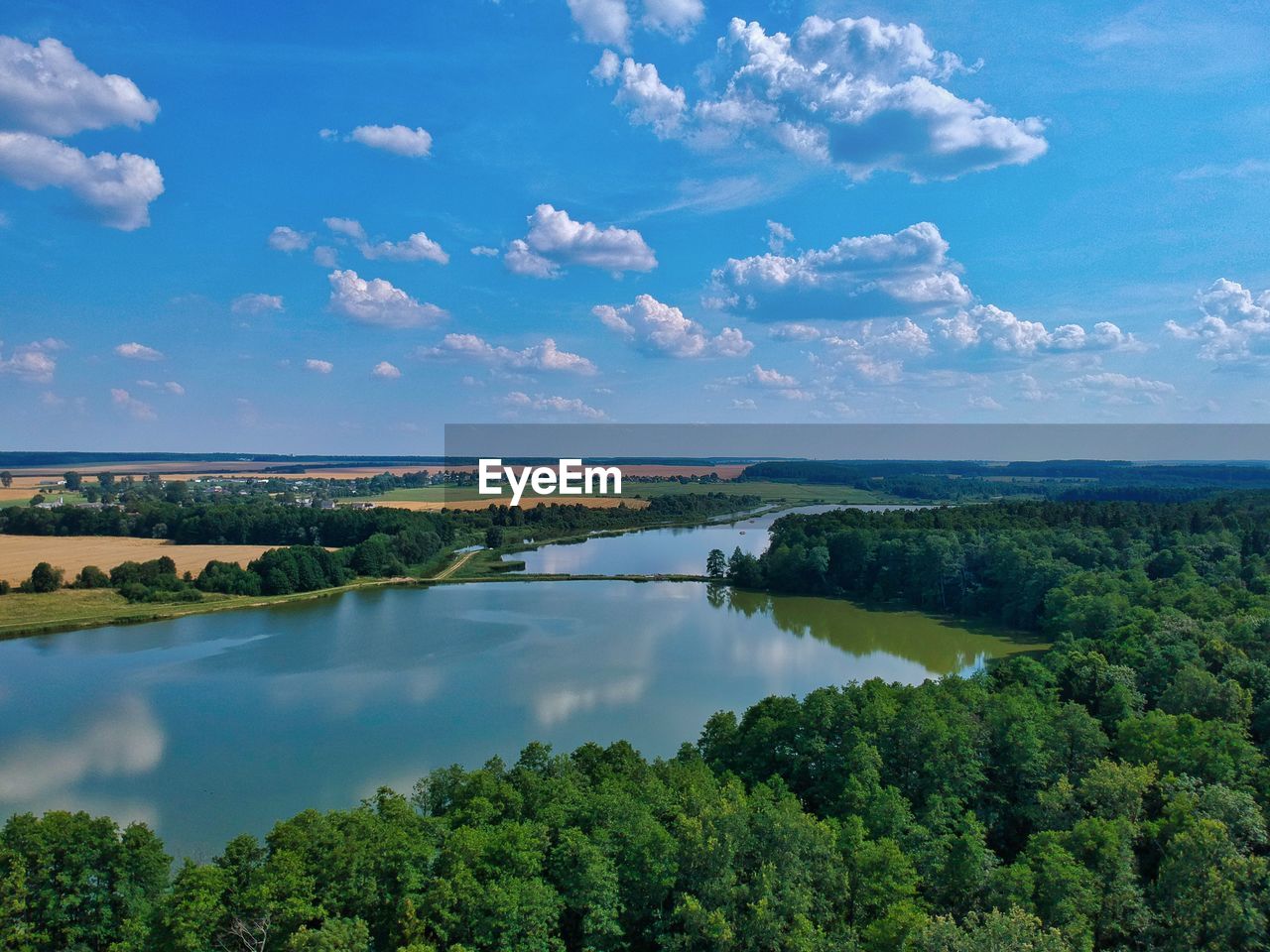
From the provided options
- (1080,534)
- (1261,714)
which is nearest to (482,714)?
(1261,714)

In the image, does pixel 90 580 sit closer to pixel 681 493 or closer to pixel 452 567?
pixel 452 567

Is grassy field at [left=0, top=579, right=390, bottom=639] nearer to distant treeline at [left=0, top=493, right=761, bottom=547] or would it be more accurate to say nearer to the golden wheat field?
distant treeline at [left=0, top=493, right=761, bottom=547]

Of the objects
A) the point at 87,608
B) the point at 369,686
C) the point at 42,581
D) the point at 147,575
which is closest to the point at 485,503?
the point at 147,575

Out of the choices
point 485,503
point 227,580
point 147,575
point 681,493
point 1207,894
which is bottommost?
point 227,580

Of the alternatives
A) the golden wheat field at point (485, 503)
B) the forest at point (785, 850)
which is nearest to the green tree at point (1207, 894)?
the forest at point (785, 850)

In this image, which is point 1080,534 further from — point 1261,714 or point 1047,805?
point 1047,805

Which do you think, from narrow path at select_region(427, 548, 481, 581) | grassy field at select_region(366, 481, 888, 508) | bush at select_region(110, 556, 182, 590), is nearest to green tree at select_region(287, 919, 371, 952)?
bush at select_region(110, 556, 182, 590)
